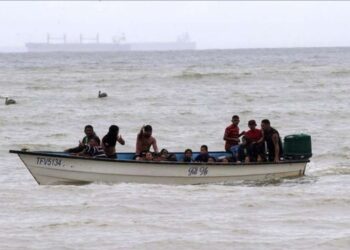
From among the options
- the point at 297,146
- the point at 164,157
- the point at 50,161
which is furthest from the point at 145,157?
the point at 297,146

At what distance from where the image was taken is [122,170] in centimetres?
1759

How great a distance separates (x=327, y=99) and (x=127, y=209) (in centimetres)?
2960

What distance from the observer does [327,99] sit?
43.8 metres

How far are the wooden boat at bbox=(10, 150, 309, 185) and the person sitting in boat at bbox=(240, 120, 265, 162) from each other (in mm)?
417

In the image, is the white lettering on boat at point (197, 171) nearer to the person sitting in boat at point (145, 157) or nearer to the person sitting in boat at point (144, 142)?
the person sitting in boat at point (145, 157)

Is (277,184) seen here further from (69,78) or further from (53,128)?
(69,78)

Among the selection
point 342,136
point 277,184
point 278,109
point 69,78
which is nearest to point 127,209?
point 277,184

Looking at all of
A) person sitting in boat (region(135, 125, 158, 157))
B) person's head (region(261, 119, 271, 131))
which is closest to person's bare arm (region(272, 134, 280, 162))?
person's head (region(261, 119, 271, 131))

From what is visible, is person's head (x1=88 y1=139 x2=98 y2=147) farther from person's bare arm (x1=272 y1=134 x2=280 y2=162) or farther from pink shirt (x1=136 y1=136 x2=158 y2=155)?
person's bare arm (x1=272 y1=134 x2=280 y2=162)

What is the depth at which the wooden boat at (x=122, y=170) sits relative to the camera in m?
17.5

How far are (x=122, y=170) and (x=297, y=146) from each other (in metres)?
3.62

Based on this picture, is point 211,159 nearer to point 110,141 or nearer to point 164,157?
point 164,157

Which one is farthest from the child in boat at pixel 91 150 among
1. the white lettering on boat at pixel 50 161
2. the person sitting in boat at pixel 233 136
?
the person sitting in boat at pixel 233 136

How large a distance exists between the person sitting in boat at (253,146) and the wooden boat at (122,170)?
42 cm
